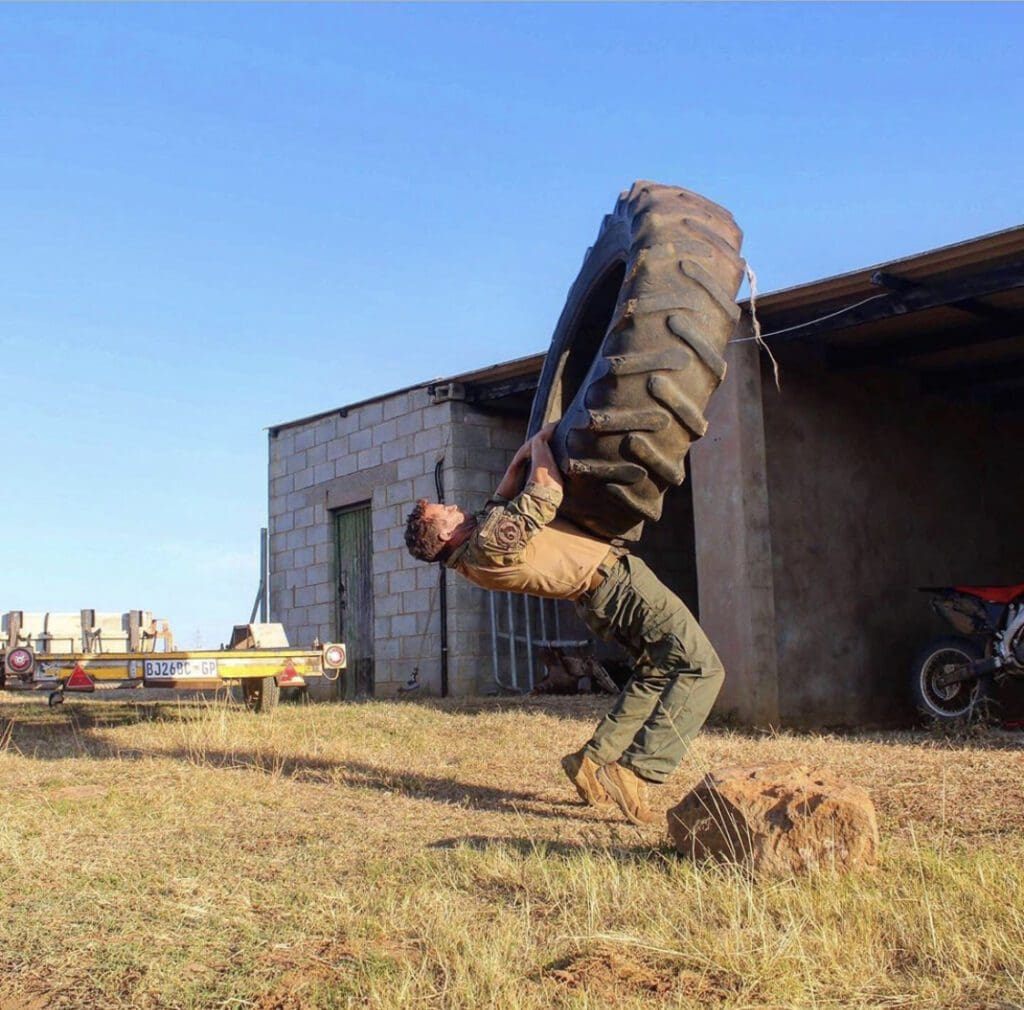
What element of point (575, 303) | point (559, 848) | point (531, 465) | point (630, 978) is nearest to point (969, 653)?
point (575, 303)

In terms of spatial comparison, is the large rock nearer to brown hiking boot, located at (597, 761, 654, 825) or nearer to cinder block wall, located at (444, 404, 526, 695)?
brown hiking boot, located at (597, 761, 654, 825)

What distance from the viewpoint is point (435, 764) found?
24.4 ft

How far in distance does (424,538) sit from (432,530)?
2.1 inches

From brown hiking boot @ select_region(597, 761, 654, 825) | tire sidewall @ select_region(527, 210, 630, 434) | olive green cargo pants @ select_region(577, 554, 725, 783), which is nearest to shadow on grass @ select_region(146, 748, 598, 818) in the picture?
brown hiking boot @ select_region(597, 761, 654, 825)

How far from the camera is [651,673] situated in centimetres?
579

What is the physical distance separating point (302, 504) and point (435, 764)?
8823 mm

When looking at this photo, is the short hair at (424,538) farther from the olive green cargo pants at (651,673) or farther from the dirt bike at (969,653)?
the dirt bike at (969,653)

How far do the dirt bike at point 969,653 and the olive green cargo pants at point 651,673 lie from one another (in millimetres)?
4852

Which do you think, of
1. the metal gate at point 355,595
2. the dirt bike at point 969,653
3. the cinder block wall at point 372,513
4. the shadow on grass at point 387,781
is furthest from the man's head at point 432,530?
the metal gate at point 355,595

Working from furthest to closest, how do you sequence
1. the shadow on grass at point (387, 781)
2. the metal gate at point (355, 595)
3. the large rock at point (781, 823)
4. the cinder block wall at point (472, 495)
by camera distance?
the metal gate at point (355, 595)
the cinder block wall at point (472, 495)
the shadow on grass at point (387, 781)
the large rock at point (781, 823)

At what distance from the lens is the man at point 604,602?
213 inches

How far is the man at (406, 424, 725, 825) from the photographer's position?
5.42 meters

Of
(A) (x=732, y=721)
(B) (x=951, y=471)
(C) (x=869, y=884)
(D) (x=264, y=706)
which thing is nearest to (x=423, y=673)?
(D) (x=264, y=706)

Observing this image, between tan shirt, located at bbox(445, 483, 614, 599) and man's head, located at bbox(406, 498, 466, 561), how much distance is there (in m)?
0.08
